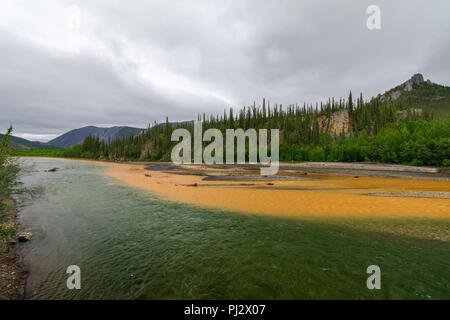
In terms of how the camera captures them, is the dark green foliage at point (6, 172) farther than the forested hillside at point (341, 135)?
No

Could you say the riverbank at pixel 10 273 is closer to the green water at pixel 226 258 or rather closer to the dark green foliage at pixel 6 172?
the green water at pixel 226 258

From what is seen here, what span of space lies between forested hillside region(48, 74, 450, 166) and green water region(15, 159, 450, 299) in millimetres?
60459

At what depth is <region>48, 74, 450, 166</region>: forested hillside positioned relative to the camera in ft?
192

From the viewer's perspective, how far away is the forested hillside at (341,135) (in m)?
58.5

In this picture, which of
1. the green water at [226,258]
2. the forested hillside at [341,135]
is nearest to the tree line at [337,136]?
the forested hillside at [341,135]

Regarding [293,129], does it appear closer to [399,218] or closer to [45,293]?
[399,218]

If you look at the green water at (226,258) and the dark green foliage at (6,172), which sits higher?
the dark green foliage at (6,172)

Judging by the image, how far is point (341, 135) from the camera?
358ft

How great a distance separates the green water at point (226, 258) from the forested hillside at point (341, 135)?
198ft

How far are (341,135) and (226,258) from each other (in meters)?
121

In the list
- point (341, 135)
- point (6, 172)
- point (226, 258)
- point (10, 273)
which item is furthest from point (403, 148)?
point (6, 172)

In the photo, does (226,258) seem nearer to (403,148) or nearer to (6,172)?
(6,172)

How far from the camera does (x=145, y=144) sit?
16512 cm
